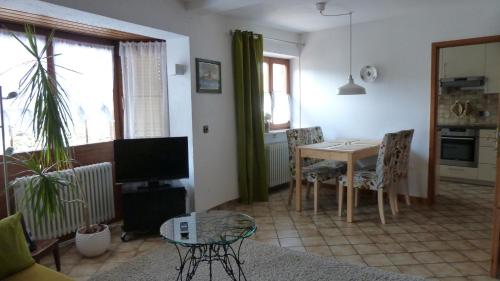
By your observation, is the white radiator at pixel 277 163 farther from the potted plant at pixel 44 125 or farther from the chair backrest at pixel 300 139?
the potted plant at pixel 44 125

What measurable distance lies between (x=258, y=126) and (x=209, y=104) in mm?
793

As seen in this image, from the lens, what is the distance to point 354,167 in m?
4.22

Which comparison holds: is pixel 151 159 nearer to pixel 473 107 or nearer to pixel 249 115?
pixel 249 115

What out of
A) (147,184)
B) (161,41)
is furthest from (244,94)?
(147,184)

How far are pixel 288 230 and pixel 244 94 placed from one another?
1728 mm

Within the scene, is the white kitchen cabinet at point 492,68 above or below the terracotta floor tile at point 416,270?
above

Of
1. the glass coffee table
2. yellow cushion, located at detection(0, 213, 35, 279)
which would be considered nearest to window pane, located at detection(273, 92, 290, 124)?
the glass coffee table

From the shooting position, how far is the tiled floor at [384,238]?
2.83 metres

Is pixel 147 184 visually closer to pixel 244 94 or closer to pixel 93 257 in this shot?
pixel 93 257

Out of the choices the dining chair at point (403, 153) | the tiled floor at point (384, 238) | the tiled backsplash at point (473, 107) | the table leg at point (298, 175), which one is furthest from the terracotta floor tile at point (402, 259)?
the tiled backsplash at point (473, 107)

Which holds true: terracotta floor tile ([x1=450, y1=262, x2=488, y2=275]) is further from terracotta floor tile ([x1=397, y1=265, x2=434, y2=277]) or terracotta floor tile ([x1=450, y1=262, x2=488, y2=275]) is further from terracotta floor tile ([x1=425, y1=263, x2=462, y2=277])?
terracotta floor tile ([x1=397, y1=265, x2=434, y2=277])

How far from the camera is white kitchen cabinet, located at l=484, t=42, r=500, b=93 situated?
527 cm

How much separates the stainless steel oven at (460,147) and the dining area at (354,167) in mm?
1702

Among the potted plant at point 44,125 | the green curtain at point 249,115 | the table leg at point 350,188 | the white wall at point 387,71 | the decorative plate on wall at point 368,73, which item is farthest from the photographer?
the decorative plate on wall at point 368,73
